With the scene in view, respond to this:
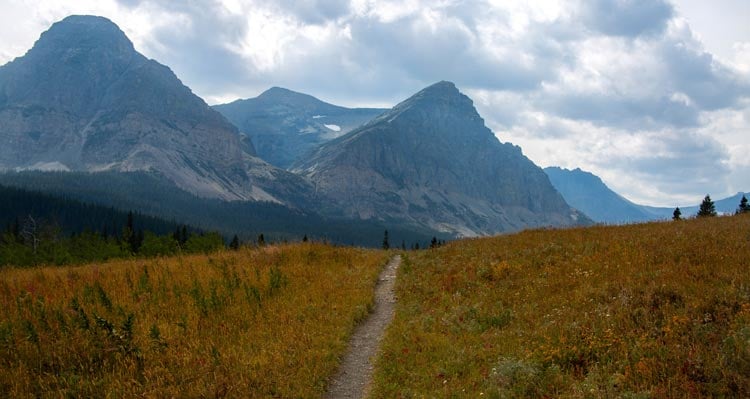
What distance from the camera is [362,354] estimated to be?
40.9 feet

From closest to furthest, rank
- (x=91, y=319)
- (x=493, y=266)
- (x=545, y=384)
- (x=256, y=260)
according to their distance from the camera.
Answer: (x=545, y=384), (x=91, y=319), (x=493, y=266), (x=256, y=260)

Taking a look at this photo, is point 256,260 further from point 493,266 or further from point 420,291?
point 493,266

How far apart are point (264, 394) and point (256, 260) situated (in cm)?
1361

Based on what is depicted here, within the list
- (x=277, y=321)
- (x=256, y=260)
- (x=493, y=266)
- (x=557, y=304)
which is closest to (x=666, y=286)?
(x=557, y=304)

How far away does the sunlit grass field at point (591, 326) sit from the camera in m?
8.37

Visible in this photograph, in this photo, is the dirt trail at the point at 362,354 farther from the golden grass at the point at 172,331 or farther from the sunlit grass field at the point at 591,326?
the sunlit grass field at the point at 591,326

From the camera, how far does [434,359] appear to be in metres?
11.4

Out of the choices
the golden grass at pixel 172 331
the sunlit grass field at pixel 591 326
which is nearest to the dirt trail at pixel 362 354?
the golden grass at pixel 172 331

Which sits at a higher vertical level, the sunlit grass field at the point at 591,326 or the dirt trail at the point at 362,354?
the sunlit grass field at the point at 591,326

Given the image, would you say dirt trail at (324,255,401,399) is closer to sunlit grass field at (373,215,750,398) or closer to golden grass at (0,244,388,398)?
golden grass at (0,244,388,398)

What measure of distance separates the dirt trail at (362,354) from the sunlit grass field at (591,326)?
44cm

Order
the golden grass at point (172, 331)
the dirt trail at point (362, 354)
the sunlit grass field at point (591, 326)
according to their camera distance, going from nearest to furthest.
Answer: the sunlit grass field at point (591, 326), the golden grass at point (172, 331), the dirt trail at point (362, 354)

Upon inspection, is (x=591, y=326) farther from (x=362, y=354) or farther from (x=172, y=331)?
(x=172, y=331)

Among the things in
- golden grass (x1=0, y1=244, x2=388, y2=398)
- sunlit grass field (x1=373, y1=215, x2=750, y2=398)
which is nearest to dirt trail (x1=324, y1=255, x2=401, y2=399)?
golden grass (x1=0, y1=244, x2=388, y2=398)
